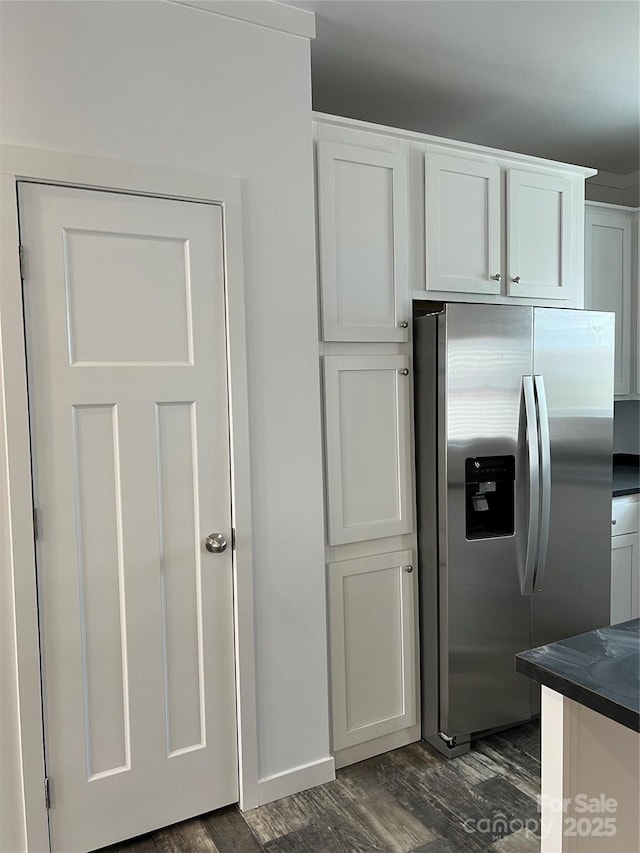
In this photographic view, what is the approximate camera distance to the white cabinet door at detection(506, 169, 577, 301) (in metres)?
2.73

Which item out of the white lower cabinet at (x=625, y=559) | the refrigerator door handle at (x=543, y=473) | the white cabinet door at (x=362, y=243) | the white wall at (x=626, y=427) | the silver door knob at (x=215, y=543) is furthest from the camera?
the white wall at (x=626, y=427)

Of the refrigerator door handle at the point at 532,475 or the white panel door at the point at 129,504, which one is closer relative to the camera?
the white panel door at the point at 129,504

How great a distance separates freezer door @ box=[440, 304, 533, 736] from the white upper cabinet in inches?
11.0

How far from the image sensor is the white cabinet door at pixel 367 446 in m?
2.34

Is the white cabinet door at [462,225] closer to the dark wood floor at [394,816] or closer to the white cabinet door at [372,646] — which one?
the white cabinet door at [372,646]

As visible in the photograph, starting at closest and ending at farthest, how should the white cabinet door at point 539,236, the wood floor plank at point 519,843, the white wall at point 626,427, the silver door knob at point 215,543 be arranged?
1. the wood floor plank at point 519,843
2. the silver door knob at point 215,543
3. the white cabinet door at point 539,236
4. the white wall at point 626,427

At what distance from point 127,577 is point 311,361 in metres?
0.95

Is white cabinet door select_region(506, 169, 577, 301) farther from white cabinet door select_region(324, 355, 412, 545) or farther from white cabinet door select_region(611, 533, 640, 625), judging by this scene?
white cabinet door select_region(611, 533, 640, 625)

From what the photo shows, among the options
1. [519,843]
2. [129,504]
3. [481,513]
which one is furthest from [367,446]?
[519,843]

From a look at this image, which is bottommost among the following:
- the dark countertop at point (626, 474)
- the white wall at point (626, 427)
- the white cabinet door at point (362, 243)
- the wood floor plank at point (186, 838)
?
the wood floor plank at point (186, 838)

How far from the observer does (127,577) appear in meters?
1.96

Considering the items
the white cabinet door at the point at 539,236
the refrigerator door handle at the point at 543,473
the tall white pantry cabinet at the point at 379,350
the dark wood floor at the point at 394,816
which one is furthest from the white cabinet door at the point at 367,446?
the dark wood floor at the point at 394,816

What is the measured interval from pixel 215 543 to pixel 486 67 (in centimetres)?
216

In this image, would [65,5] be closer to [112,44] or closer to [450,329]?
[112,44]
